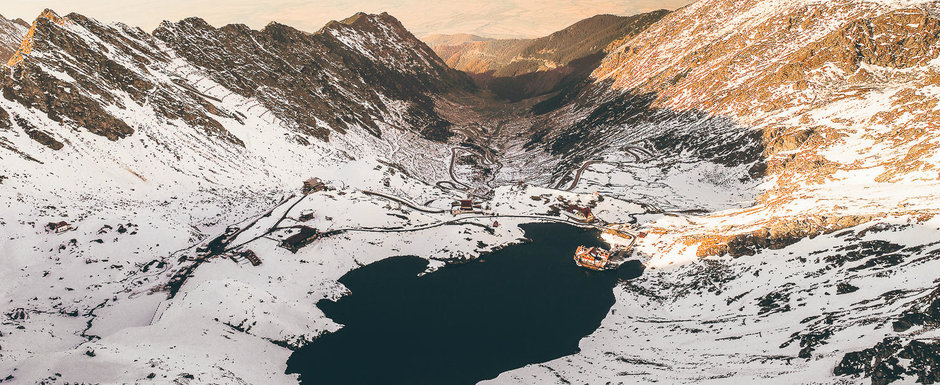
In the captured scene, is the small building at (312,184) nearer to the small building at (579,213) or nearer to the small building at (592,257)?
the small building at (579,213)

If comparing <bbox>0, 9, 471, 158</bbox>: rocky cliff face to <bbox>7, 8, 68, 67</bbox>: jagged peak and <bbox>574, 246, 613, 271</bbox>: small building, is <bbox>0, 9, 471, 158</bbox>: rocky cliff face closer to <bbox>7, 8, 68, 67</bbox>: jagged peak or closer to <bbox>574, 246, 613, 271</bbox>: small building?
<bbox>7, 8, 68, 67</bbox>: jagged peak

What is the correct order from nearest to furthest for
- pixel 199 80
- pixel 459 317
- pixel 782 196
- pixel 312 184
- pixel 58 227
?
pixel 459 317, pixel 58 227, pixel 782 196, pixel 312 184, pixel 199 80

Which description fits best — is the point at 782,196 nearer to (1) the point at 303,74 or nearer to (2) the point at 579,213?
(2) the point at 579,213

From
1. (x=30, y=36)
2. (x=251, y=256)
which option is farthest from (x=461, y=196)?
(x=30, y=36)

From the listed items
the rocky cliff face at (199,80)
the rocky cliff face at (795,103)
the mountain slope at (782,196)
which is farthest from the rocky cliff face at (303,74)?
the mountain slope at (782,196)

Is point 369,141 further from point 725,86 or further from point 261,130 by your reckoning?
point 725,86

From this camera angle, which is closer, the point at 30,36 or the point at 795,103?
the point at 30,36

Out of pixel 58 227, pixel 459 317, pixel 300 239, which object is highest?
pixel 58 227

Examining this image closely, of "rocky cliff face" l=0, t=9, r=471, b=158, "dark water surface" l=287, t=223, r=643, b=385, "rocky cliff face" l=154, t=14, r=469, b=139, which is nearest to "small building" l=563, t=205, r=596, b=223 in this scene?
"dark water surface" l=287, t=223, r=643, b=385
